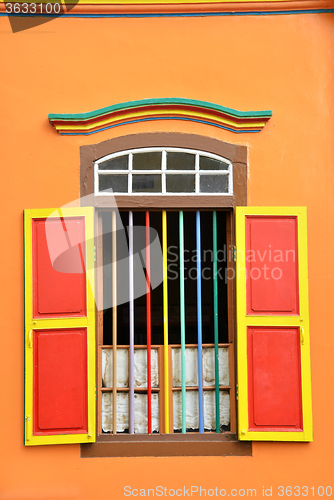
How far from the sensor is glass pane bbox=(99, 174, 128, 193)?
3586 millimetres

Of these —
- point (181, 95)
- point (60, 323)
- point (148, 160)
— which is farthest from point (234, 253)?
point (60, 323)

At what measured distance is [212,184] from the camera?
3.60m

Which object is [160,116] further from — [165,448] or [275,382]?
[165,448]

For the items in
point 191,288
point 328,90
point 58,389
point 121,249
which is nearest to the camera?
point 58,389

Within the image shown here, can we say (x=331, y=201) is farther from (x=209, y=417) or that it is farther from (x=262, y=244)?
(x=209, y=417)

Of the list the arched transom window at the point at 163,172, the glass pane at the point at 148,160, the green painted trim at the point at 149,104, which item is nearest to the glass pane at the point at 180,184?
the arched transom window at the point at 163,172

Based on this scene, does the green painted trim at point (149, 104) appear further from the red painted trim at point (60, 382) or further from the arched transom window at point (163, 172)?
the red painted trim at point (60, 382)

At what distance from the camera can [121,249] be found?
4.25 metres

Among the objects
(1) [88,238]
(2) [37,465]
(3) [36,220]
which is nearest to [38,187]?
(3) [36,220]

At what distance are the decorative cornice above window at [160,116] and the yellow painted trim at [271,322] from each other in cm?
73

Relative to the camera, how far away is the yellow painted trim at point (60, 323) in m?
3.40

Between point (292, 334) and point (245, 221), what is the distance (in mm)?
974

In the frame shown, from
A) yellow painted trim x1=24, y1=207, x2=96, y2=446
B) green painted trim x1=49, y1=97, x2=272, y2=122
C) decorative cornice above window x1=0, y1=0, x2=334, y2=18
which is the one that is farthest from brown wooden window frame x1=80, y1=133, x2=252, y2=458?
decorative cornice above window x1=0, y1=0, x2=334, y2=18

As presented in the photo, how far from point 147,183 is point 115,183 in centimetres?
26
